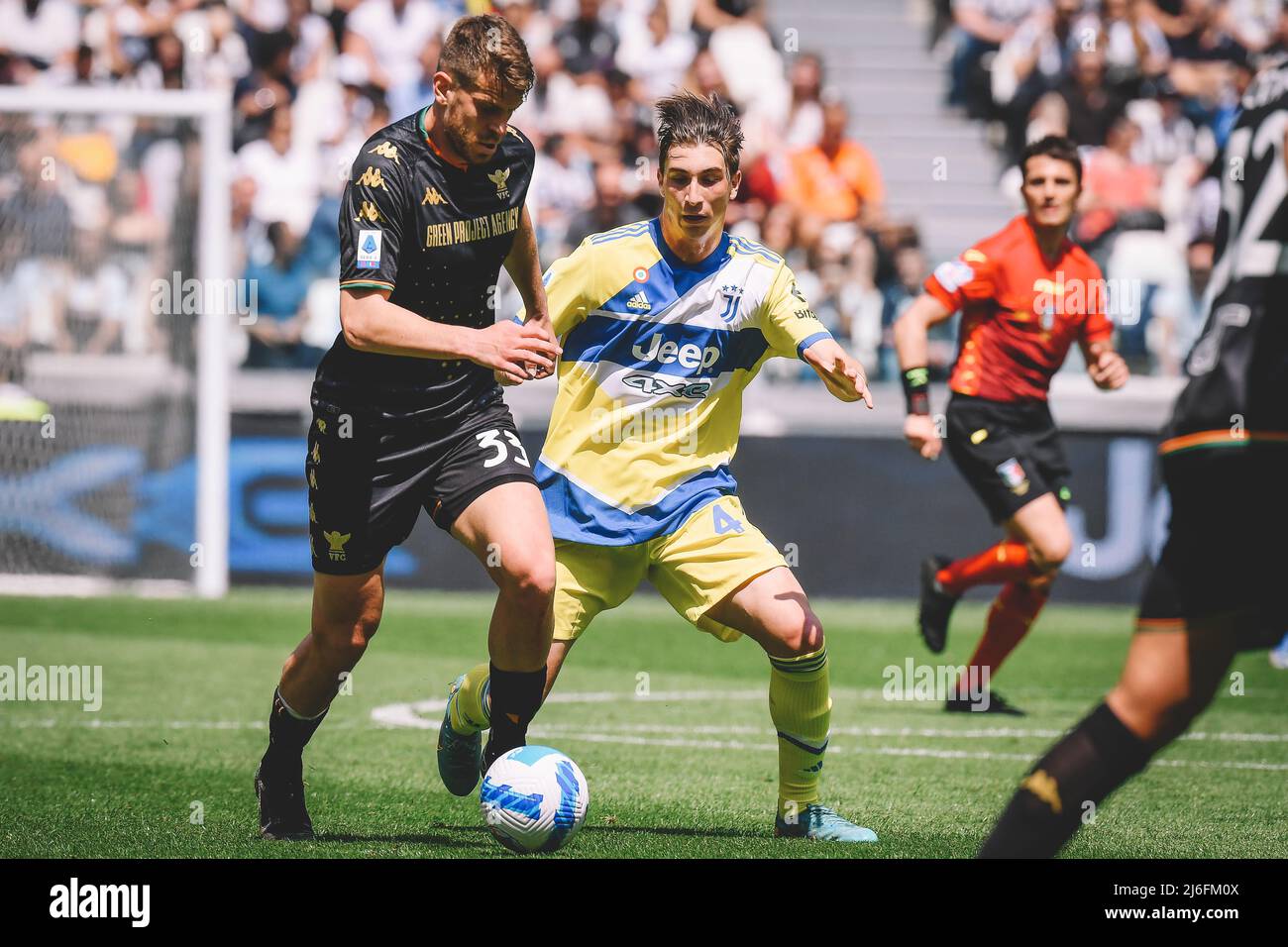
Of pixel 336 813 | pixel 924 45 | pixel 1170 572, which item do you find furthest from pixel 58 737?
pixel 924 45

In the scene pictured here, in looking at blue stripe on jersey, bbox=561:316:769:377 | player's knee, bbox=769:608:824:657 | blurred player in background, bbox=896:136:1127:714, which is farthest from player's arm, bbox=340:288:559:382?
blurred player in background, bbox=896:136:1127:714

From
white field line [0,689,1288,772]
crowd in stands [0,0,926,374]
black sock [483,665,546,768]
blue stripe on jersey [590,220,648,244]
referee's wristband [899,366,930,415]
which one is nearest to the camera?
black sock [483,665,546,768]

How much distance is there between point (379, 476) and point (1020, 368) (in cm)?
456

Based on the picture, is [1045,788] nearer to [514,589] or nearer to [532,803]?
[532,803]

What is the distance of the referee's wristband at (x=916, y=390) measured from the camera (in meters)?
7.75

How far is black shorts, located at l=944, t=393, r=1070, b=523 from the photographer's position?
8.80 metres

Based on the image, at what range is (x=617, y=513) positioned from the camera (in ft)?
19.2

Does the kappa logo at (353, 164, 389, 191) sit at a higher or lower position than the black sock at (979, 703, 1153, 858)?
higher

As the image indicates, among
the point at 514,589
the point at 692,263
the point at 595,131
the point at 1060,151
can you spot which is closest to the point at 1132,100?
the point at 595,131

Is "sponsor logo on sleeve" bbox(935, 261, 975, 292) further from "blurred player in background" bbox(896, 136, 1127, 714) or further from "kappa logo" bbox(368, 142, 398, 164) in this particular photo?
"kappa logo" bbox(368, 142, 398, 164)

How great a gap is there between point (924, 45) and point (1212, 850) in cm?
1525

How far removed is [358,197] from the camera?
17.0ft

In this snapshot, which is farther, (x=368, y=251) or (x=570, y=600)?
(x=570, y=600)

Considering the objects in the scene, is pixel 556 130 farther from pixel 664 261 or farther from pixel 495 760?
pixel 495 760
